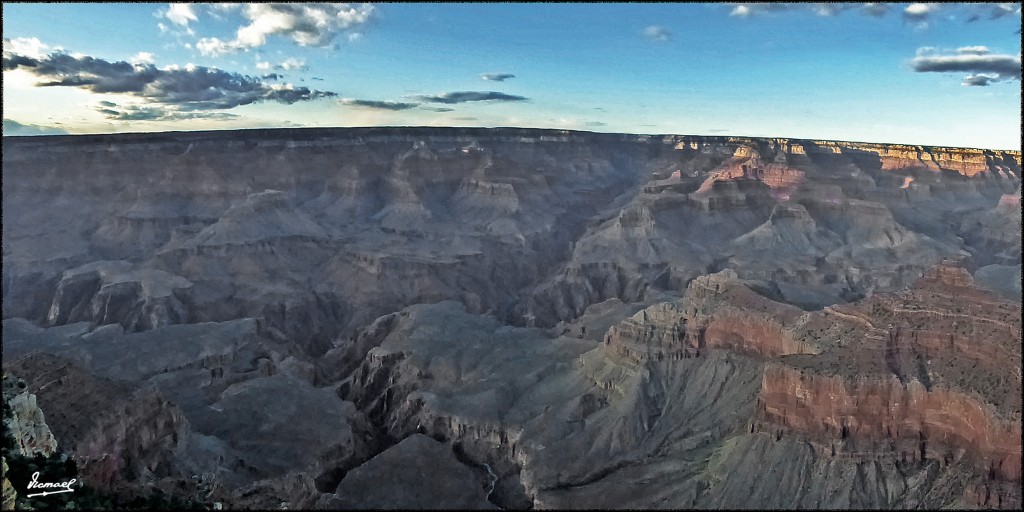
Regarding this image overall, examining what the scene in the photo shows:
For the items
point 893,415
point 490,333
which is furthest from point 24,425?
point 893,415

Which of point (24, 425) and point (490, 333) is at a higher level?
point (24, 425)

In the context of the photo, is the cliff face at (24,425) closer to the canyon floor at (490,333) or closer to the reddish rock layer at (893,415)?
the canyon floor at (490,333)

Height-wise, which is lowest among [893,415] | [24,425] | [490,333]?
[490,333]

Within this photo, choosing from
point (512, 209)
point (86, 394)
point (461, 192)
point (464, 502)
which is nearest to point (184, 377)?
point (86, 394)

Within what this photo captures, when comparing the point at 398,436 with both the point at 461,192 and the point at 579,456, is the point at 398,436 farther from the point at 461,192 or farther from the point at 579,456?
the point at 461,192

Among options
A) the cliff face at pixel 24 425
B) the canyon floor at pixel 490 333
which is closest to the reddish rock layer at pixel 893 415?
the canyon floor at pixel 490 333

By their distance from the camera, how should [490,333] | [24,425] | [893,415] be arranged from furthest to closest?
[490,333] → [893,415] → [24,425]

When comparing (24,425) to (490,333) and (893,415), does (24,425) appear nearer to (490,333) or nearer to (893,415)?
(490,333)

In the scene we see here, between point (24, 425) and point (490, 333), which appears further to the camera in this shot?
point (490, 333)
